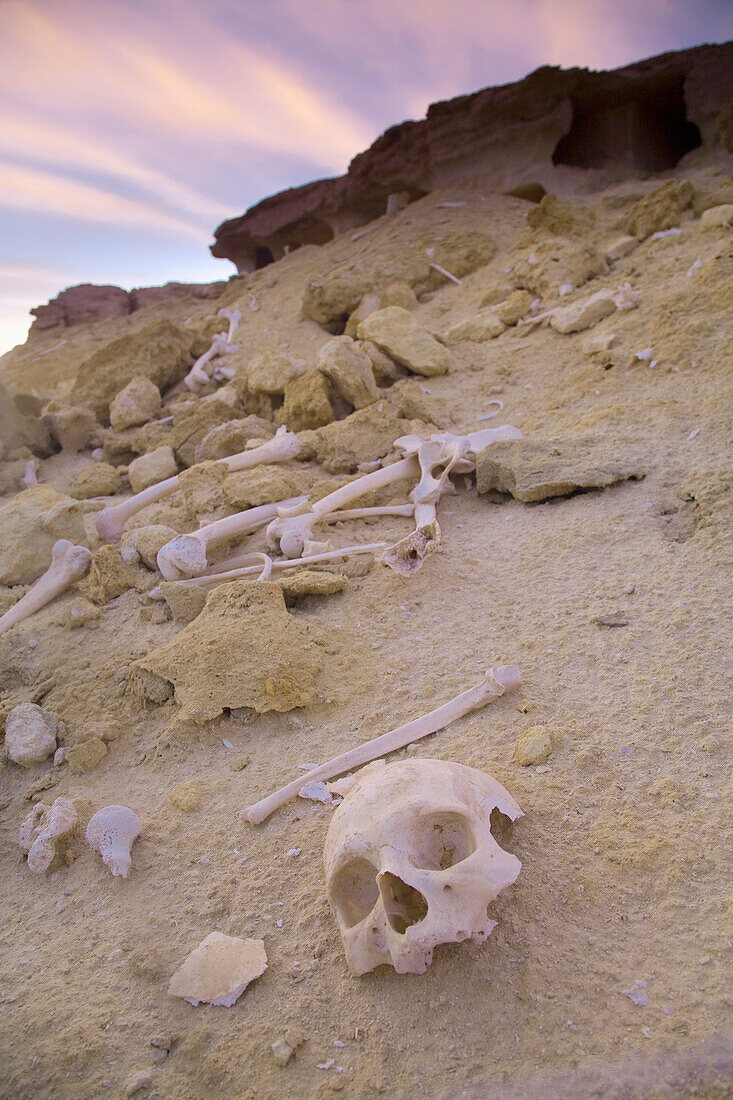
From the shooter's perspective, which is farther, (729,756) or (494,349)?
(494,349)

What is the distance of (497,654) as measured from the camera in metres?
2.43

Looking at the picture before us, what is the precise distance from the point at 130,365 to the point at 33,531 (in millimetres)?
3487

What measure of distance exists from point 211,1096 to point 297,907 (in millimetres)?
431

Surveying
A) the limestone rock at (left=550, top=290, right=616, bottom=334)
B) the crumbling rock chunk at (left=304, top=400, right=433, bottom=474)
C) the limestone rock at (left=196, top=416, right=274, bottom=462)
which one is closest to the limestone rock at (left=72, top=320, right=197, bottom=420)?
the limestone rock at (left=196, top=416, right=274, bottom=462)

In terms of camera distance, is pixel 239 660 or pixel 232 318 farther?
pixel 232 318

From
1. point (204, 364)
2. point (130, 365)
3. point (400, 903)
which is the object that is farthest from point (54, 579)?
point (204, 364)

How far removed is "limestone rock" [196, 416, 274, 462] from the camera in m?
4.91

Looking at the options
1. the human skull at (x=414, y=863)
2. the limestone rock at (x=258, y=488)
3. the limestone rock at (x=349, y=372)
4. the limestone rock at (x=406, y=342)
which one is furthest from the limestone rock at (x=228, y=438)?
the human skull at (x=414, y=863)

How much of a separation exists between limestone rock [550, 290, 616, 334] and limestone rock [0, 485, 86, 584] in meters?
4.25

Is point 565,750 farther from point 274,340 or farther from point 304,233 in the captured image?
point 304,233

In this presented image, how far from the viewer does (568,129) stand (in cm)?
1010

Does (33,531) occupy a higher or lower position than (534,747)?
higher

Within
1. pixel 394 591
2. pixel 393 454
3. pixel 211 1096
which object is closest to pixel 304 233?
pixel 393 454

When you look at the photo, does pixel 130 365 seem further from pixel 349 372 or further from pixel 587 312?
pixel 587 312
